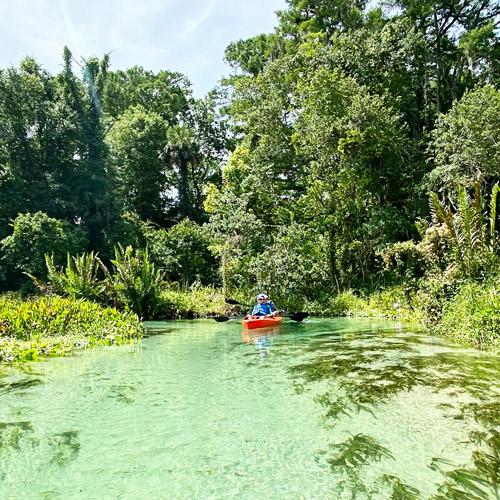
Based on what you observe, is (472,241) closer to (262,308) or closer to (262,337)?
(262,337)

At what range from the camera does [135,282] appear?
661 inches

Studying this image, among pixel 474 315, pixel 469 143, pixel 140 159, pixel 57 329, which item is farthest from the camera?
pixel 140 159

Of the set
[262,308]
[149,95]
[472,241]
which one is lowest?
[262,308]

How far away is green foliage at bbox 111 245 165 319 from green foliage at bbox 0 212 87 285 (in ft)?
26.8

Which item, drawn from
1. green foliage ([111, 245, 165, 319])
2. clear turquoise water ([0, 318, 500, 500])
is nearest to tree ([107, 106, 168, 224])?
green foliage ([111, 245, 165, 319])

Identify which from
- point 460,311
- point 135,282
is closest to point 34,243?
point 135,282

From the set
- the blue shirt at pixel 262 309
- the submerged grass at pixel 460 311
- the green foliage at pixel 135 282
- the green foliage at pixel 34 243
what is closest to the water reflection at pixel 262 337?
the blue shirt at pixel 262 309

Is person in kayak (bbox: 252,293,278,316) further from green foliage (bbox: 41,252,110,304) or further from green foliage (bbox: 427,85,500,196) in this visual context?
green foliage (bbox: 427,85,500,196)

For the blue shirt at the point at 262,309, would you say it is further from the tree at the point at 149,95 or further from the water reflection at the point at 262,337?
the tree at the point at 149,95

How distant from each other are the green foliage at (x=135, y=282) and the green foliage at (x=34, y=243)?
26.8 feet

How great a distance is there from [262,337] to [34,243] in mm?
17360

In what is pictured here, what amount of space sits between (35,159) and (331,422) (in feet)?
101

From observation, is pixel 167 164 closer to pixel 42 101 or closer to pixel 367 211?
pixel 42 101

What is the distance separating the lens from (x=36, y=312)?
33.9ft
